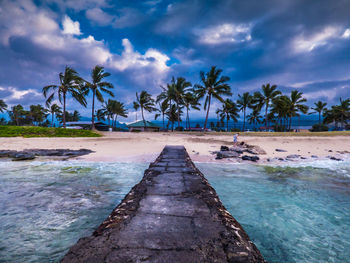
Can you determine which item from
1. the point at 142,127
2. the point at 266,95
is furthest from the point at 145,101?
the point at 266,95

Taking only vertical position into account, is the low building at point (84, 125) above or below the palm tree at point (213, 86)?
below

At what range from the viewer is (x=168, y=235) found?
1491 millimetres

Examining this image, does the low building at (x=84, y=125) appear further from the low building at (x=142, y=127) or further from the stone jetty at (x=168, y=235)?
the stone jetty at (x=168, y=235)

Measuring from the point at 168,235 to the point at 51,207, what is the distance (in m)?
3.17

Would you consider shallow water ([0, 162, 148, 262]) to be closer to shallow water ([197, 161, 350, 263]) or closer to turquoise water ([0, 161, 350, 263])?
turquoise water ([0, 161, 350, 263])

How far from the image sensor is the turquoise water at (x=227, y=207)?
2.34 m

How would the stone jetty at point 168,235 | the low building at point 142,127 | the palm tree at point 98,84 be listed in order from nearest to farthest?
the stone jetty at point 168,235
the palm tree at point 98,84
the low building at point 142,127

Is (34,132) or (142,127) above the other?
(142,127)

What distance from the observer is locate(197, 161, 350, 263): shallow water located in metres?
2.39

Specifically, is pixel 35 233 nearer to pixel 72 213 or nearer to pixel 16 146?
pixel 72 213

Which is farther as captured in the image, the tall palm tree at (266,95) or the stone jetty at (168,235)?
the tall palm tree at (266,95)

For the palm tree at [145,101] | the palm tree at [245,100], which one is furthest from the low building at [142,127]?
the palm tree at [245,100]

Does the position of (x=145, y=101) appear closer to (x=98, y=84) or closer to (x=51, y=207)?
(x=98, y=84)

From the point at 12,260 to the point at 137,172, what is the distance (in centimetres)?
432
